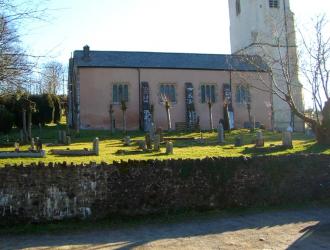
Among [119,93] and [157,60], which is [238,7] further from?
[119,93]

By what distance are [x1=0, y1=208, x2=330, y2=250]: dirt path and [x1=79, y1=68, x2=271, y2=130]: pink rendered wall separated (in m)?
26.9

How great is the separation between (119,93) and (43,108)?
26.0 ft

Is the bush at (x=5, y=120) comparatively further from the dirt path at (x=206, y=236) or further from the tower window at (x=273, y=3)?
the tower window at (x=273, y=3)

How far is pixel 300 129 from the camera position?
44.8 m

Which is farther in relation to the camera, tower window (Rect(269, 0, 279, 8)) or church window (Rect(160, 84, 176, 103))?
tower window (Rect(269, 0, 279, 8))

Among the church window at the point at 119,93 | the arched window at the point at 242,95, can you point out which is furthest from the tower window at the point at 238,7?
the church window at the point at 119,93

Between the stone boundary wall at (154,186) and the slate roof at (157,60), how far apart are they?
85.3ft

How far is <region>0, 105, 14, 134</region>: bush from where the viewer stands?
1411 inches

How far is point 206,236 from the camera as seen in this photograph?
969 centimetres

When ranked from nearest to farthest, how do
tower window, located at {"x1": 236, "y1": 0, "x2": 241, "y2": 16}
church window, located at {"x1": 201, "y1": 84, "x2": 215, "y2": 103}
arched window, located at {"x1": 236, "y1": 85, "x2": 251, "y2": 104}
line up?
church window, located at {"x1": 201, "y1": 84, "x2": 215, "y2": 103}
arched window, located at {"x1": 236, "y1": 85, "x2": 251, "y2": 104}
tower window, located at {"x1": 236, "y1": 0, "x2": 241, "y2": 16}

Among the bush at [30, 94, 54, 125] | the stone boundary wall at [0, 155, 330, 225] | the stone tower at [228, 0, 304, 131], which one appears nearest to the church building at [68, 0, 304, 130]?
the stone tower at [228, 0, 304, 131]

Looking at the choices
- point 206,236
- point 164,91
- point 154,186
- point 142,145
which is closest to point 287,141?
point 142,145

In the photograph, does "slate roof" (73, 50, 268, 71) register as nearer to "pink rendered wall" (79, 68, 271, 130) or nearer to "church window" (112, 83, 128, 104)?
"pink rendered wall" (79, 68, 271, 130)

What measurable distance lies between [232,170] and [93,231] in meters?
4.20
